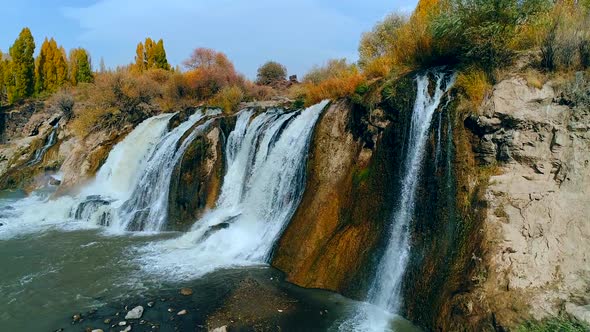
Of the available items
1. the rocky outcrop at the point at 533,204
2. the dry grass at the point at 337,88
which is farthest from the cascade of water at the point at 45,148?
the rocky outcrop at the point at 533,204

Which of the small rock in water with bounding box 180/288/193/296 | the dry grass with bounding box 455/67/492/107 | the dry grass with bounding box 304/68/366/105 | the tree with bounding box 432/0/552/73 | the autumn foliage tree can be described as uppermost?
the autumn foliage tree

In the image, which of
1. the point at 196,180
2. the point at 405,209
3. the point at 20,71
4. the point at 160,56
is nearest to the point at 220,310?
the point at 405,209

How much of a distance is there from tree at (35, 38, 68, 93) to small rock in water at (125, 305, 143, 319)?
40.7 metres

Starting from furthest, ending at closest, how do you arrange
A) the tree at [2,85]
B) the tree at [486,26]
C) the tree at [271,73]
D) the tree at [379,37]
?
1. the tree at [2,85]
2. the tree at [271,73]
3. the tree at [379,37]
4. the tree at [486,26]

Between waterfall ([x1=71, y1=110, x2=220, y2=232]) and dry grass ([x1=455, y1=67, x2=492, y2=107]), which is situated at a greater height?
dry grass ([x1=455, y1=67, x2=492, y2=107])

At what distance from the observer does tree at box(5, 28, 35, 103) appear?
1516 inches

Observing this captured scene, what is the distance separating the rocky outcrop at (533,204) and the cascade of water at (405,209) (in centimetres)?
93

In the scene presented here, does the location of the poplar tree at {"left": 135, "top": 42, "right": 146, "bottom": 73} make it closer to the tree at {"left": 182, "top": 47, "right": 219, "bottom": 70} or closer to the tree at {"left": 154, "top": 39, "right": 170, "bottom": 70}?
the tree at {"left": 154, "top": 39, "right": 170, "bottom": 70}

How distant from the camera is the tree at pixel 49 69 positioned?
4075cm

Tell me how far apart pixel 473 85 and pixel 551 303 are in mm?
3999

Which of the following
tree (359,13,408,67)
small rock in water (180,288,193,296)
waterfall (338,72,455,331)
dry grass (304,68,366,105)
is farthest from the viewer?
tree (359,13,408,67)

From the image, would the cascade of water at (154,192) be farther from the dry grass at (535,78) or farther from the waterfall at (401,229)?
the dry grass at (535,78)

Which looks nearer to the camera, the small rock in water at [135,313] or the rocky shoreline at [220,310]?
the rocky shoreline at [220,310]

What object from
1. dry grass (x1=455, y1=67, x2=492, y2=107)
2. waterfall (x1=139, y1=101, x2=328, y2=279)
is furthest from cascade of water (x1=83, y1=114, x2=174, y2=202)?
dry grass (x1=455, y1=67, x2=492, y2=107)
